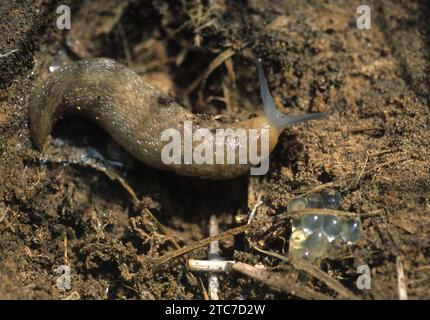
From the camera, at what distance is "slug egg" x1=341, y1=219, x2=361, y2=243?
326 cm

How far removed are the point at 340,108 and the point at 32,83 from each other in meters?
2.74

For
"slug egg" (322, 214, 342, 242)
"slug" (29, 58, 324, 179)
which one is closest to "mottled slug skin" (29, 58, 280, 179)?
"slug" (29, 58, 324, 179)

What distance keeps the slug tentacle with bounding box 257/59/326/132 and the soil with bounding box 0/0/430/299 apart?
0.34ft

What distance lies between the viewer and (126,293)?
11.7ft

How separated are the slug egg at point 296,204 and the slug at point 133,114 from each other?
0.60 metres

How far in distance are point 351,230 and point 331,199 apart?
294 mm

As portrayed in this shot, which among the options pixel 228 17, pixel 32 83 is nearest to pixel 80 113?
pixel 32 83

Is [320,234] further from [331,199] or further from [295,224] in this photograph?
[331,199]

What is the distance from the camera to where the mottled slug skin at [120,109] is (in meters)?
4.05

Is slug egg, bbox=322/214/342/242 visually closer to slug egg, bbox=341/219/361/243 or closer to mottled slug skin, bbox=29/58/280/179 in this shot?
slug egg, bbox=341/219/361/243

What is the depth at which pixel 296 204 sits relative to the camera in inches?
137

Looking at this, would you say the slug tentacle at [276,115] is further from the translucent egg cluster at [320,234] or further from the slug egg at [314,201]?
the translucent egg cluster at [320,234]
